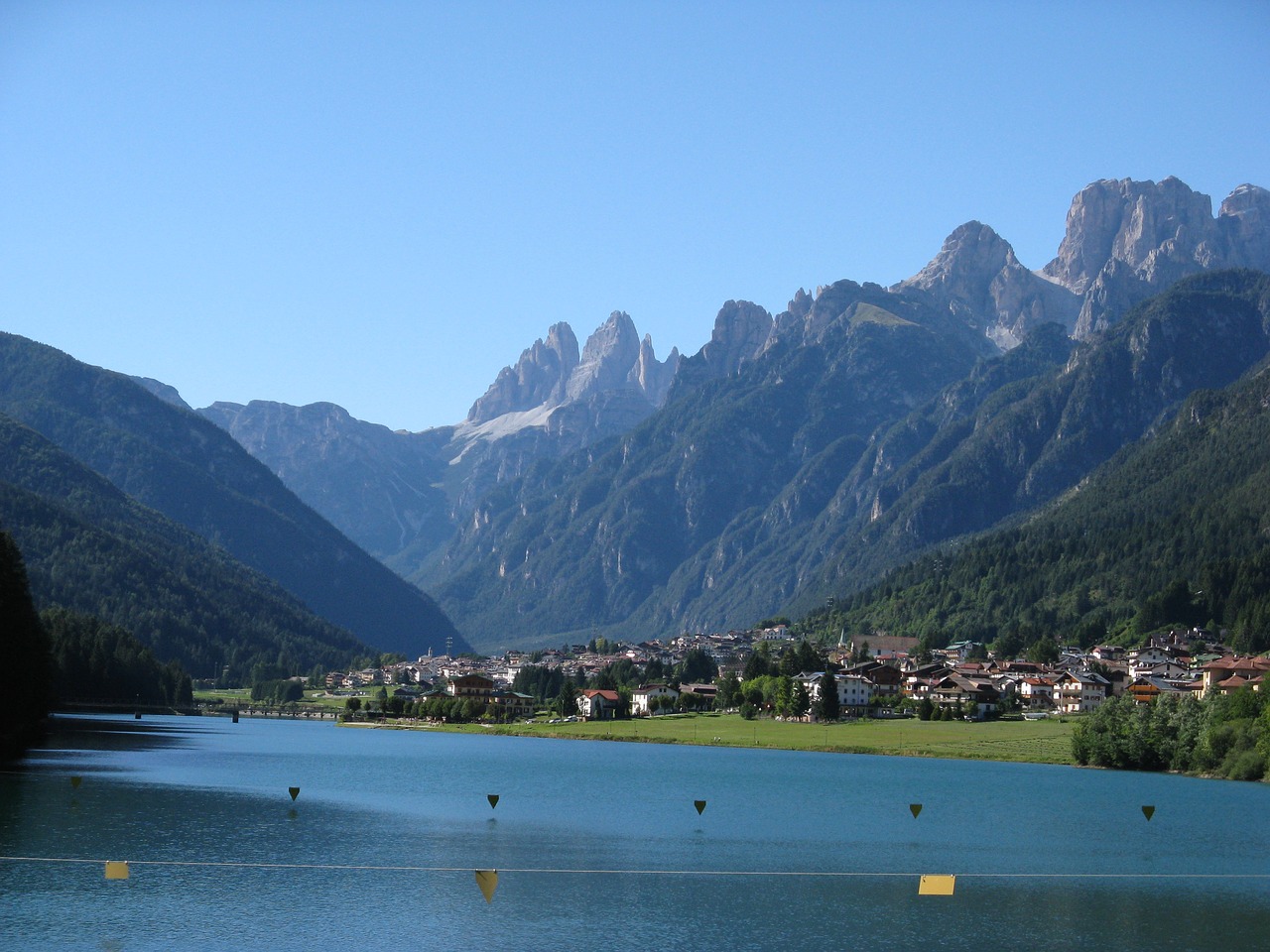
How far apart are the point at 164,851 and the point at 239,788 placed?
2784 cm

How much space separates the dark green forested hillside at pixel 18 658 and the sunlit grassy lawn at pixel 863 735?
6783cm

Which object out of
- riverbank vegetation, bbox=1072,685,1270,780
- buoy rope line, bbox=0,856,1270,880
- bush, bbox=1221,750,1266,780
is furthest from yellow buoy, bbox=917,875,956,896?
riverbank vegetation, bbox=1072,685,1270,780

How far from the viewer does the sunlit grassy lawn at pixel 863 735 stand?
438 feet

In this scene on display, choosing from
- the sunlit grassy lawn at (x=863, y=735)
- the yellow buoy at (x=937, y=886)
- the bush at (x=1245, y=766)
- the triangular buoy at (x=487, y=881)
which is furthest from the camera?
the sunlit grassy lawn at (x=863, y=735)

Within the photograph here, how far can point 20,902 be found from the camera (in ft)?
161

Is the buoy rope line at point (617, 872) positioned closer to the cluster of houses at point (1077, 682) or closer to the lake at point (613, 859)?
the lake at point (613, 859)

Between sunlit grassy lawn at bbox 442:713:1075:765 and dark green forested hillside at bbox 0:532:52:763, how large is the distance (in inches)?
2671

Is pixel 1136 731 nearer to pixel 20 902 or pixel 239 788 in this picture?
pixel 239 788

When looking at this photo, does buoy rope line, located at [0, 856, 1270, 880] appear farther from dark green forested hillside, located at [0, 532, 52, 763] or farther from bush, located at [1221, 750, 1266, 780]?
bush, located at [1221, 750, 1266, 780]

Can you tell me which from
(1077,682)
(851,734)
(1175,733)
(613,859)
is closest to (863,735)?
(851,734)

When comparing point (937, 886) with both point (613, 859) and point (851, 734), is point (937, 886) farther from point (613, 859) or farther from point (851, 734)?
point (851, 734)

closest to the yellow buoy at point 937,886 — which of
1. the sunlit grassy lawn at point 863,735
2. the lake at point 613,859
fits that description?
the lake at point 613,859

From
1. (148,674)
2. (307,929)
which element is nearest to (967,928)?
(307,929)

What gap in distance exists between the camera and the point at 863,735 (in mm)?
151375
